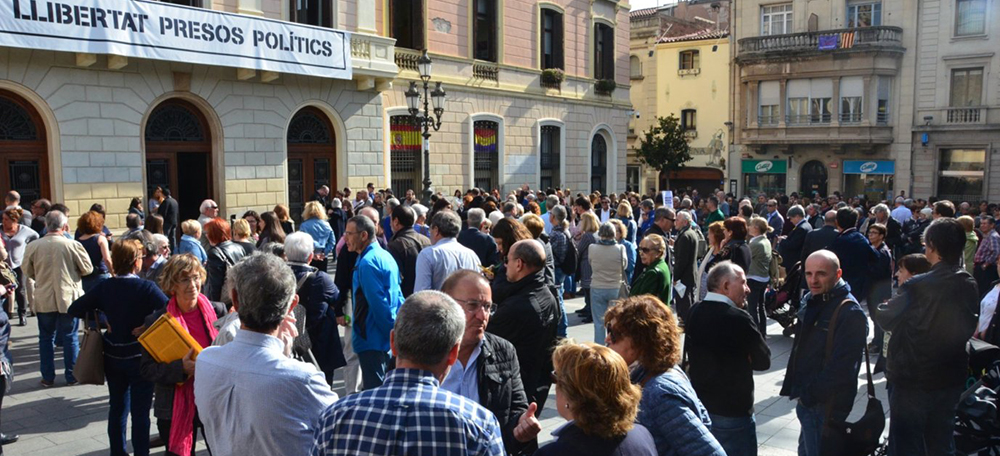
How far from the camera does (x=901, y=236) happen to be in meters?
15.3

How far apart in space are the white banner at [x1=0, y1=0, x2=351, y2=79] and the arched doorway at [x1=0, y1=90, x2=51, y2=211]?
1.61 meters

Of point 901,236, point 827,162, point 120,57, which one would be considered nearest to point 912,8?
point 827,162

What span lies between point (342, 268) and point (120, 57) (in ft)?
31.9

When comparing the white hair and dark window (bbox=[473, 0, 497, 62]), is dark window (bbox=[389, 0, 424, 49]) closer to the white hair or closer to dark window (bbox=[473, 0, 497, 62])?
dark window (bbox=[473, 0, 497, 62])

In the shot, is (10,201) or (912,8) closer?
(10,201)

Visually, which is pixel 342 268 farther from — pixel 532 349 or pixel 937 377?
pixel 937 377

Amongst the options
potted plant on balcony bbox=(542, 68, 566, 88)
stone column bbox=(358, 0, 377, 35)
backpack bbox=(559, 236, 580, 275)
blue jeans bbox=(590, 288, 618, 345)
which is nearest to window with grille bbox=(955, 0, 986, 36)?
potted plant on balcony bbox=(542, 68, 566, 88)

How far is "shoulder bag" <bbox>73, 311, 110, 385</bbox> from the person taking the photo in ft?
17.2

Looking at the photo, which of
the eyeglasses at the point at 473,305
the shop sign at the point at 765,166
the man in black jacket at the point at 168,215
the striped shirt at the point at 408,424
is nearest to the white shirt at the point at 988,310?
the eyeglasses at the point at 473,305

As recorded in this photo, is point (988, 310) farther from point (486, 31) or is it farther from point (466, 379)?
point (486, 31)

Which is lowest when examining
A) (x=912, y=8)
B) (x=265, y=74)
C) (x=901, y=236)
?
(x=901, y=236)

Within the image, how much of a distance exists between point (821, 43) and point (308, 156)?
23989 millimetres

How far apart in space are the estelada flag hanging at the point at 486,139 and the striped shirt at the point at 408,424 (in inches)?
803

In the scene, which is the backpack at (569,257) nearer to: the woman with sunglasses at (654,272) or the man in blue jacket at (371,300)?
the woman with sunglasses at (654,272)
